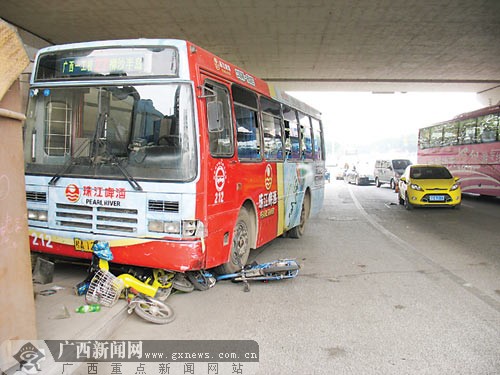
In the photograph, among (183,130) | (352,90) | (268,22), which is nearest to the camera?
(183,130)

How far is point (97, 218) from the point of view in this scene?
5.21 m

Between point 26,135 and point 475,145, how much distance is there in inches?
769

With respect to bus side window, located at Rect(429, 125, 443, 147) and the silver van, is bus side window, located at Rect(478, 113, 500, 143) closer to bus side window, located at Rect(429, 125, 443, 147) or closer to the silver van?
bus side window, located at Rect(429, 125, 443, 147)

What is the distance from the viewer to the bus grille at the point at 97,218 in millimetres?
5078

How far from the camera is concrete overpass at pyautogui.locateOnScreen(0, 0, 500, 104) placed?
494 inches

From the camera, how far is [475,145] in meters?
20.0

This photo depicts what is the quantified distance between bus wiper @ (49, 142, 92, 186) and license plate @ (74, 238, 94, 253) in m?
0.78

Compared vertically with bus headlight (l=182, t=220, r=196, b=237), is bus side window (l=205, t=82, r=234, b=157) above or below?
above

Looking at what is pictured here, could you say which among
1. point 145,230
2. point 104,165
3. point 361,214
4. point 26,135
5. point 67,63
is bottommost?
point 361,214

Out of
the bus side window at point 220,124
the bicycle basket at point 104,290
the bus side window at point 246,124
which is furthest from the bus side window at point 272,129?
the bicycle basket at point 104,290

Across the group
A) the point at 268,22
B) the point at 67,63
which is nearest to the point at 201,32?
the point at 268,22

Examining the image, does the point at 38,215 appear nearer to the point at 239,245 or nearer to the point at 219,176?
the point at 219,176

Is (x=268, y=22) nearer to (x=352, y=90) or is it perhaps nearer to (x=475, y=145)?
(x=475, y=145)

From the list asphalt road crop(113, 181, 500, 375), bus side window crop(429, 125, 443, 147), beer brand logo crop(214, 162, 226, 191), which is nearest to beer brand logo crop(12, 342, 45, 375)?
asphalt road crop(113, 181, 500, 375)
